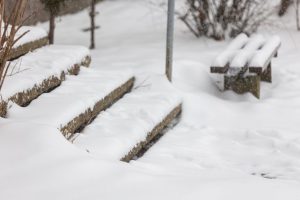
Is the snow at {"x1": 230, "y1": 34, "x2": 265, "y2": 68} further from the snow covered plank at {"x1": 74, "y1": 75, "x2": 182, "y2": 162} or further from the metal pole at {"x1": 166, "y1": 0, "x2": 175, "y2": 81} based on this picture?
the snow covered plank at {"x1": 74, "y1": 75, "x2": 182, "y2": 162}

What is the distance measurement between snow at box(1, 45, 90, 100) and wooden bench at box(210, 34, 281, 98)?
1.27 metres

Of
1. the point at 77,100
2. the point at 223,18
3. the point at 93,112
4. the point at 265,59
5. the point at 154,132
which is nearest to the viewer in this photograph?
the point at 77,100

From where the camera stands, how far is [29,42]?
4.86 m

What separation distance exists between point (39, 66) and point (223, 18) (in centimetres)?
314

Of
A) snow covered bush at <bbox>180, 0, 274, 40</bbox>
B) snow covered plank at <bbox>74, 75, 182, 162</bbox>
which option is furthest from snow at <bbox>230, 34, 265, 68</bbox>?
snow covered bush at <bbox>180, 0, 274, 40</bbox>

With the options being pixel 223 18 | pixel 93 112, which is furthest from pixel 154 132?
pixel 223 18

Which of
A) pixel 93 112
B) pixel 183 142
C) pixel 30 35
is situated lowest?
pixel 183 142

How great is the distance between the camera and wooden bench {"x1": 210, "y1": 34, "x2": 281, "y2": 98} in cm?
499

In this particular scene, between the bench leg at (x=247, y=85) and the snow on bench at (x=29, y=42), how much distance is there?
69.3 inches

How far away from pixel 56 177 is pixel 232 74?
3.08 meters

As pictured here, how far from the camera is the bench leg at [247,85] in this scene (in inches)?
201

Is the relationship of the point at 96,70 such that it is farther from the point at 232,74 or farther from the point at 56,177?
the point at 56,177

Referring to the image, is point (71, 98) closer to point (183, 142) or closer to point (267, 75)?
point (183, 142)

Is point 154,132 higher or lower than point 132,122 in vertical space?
lower
